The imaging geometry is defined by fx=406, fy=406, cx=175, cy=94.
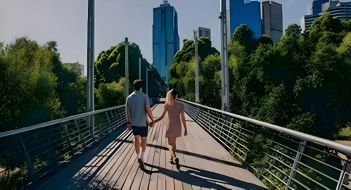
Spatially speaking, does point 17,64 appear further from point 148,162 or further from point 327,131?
point 327,131

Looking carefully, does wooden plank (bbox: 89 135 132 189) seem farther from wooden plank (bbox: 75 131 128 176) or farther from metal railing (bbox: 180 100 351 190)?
metal railing (bbox: 180 100 351 190)

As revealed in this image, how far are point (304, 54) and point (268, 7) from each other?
43.3m

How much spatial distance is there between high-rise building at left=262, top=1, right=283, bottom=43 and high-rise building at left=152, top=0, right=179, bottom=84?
365 feet

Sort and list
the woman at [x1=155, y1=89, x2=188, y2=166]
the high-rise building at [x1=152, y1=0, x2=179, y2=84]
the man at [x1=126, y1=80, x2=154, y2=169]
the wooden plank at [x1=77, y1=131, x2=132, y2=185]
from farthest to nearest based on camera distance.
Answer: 1. the high-rise building at [x1=152, y1=0, x2=179, y2=84]
2. the woman at [x1=155, y1=89, x2=188, y2=166]
3. the man at [x1=126, y1=80, x2=154, y2=169]
4. the wooden plank at [x1=77, y1=131, x2=132, y2=185]

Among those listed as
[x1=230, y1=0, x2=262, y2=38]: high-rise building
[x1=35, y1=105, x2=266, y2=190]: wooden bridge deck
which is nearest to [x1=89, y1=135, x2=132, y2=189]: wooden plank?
[x1=35, y1=105, x2=266, y2=190]: wooden bridge deck

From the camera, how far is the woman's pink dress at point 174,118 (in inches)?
319

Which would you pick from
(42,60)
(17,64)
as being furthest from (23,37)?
(17,64)

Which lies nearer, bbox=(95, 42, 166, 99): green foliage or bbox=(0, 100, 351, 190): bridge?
bbox=(0, 100, 351, 190): bridge

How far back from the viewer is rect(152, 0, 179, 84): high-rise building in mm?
184125

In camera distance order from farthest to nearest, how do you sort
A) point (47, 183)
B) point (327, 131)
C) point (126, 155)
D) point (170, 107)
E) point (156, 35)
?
point (156, 35) < point (327, 131) < point (126, 155) < point (170, 107) < point (47, 183)

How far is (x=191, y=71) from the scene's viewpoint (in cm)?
4866

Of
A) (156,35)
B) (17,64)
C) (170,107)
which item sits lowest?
(170,107)

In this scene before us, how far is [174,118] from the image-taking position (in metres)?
8.12

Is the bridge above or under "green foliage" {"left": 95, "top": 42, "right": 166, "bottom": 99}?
under
